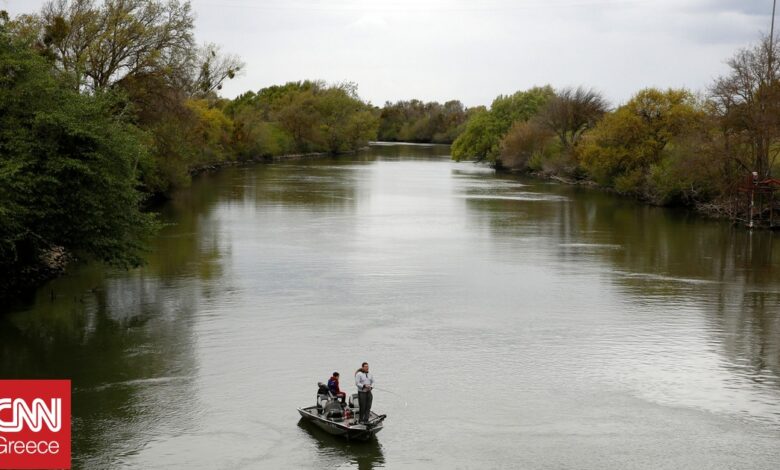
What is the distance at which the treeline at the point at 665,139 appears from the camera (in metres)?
55.6

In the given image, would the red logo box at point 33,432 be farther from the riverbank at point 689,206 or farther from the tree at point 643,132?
the tree at point 643,132

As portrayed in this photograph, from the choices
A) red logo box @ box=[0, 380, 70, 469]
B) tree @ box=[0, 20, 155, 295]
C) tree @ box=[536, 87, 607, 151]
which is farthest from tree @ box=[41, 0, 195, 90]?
tree @ box=[536, 87, 607, 151]

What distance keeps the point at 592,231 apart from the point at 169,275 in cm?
2713

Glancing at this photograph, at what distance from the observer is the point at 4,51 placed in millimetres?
29797

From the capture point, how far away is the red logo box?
17.0 metres

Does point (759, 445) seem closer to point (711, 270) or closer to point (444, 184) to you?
point (711, 270)

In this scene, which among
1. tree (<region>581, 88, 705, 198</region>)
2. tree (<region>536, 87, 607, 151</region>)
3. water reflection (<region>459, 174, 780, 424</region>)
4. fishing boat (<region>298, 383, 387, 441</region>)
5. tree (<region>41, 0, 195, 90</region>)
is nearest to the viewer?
fishing boat (<region>298, 383, 387, 441</region>)

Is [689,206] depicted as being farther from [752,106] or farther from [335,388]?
[335,388]

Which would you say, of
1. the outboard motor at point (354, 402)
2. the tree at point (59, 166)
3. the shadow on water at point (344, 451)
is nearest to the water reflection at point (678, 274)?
the outboard motor at point (354, 402)

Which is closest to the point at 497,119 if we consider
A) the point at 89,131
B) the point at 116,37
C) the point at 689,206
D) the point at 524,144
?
the point at 524,144

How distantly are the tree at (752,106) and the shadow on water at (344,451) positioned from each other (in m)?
44.1

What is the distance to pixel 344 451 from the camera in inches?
707

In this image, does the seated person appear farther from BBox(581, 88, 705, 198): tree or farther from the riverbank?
BBox(581, 88, 705, 198): tree

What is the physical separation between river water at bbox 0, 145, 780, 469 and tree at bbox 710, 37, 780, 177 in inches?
375
